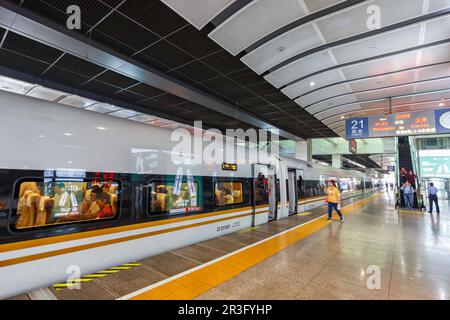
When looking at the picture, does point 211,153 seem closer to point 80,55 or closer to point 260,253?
point 260,253

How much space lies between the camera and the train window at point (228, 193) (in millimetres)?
6246

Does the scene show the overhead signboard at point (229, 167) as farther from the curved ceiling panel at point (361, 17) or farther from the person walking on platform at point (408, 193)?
the person walking on platform at point (408, 193)

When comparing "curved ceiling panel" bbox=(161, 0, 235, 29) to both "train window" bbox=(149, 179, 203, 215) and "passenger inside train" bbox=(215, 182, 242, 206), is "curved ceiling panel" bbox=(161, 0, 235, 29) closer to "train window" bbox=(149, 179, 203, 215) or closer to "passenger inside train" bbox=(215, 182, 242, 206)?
"train window" bbox=(149, 179, 203, 215)

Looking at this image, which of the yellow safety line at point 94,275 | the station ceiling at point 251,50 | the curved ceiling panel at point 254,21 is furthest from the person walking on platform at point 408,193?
the yellow safety line at point 94,275

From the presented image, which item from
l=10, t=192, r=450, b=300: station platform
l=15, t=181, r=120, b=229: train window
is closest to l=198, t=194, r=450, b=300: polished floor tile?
l=10, t=192, r=450, b=300: station platform

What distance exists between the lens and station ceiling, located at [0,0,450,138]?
158 inches

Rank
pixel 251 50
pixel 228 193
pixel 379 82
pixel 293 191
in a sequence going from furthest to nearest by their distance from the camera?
pixel 293 191, pixel 379 82, pixel 228 193, pixel 251 50

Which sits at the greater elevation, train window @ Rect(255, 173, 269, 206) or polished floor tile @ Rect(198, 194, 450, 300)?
train window @ Rect(255, 173, 269, 206)

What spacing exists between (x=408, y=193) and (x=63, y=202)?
15.9 meters

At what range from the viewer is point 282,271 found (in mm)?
4094

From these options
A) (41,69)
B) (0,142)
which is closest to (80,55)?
(41,69)

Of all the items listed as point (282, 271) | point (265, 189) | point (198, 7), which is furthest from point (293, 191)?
point (198, 7)

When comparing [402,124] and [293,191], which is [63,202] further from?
[402,124]

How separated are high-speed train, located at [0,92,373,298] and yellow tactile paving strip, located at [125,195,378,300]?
105 cm
